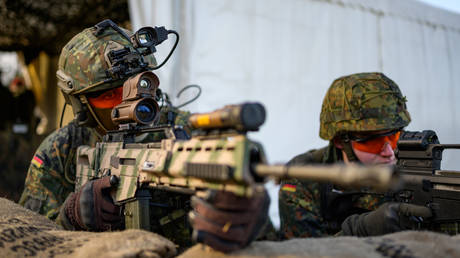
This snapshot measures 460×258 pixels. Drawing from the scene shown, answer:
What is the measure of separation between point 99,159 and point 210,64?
7.66 feet

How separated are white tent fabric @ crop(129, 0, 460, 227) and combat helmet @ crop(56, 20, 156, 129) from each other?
132 centimetres

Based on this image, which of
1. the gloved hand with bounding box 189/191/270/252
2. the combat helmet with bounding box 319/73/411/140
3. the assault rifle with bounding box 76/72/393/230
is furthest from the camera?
the combat helmet with bounding box 319/73/411/140

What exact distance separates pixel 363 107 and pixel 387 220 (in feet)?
2.35

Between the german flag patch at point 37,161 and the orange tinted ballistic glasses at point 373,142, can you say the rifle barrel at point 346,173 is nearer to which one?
the orange tinted ballistic glasses at point 373,142

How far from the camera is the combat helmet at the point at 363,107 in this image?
7.23 ft

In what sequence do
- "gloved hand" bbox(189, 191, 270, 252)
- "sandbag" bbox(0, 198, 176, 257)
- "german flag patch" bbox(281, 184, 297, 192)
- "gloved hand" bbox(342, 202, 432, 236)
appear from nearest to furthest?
"gloved hand" bbox(189, 191, 270, 252) < "sandbag" bbox(0, 198, 176, 257) < "gloved hand" bbox(342, 202, 432, 236) < "german flag patch" bbox(281, 184, 297, 192)

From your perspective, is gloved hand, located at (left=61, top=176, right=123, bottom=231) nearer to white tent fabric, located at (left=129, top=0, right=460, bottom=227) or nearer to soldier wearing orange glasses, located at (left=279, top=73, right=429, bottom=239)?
soldier wearing orange glasses, located at (left=279, top=73, right=429, bottom=239)

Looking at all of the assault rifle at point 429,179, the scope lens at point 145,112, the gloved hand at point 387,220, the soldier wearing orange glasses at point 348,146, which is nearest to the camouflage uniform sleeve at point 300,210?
the soldier wearing orange glasses at point 348,146

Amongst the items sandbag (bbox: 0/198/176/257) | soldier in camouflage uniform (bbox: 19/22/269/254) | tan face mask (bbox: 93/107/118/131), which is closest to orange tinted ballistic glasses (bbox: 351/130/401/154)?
soldier in camouflage uniform (bbox: 19/22/269/254)

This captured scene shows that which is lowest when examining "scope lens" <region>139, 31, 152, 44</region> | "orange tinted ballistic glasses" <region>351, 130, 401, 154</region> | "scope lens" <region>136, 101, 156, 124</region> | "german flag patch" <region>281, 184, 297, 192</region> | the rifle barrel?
"german flag patch" <region>281, 184, 297, 192</region>

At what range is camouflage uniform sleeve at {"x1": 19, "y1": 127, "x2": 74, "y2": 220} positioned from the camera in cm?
251

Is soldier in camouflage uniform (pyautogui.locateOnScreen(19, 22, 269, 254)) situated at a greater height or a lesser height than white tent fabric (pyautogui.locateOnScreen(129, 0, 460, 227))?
lesser

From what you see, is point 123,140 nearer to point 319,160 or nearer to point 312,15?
point 319,160

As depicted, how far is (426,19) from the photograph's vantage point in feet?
18.1
